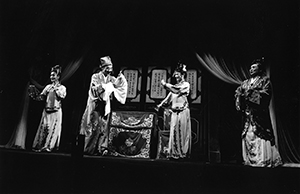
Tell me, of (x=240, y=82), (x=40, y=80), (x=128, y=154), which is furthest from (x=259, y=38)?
(x=40, y=80)

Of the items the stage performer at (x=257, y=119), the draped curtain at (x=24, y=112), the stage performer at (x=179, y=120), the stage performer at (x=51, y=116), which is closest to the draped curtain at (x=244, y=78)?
the stage performer at (x=257, y=119)

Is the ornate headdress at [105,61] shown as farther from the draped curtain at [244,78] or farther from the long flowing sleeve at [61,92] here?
the draped curtain at [244,78]

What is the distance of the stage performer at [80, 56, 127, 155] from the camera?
3611 millimetres

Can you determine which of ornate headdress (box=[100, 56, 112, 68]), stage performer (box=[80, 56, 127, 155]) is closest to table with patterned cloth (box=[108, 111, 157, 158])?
stage performer (box=[80, 56, 127, 155])

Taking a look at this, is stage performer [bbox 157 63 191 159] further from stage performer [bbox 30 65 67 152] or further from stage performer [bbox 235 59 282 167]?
stage performer [bbox 30 65 67 152]

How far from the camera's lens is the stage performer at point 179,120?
3625mm

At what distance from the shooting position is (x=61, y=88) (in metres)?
4.02

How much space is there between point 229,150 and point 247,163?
0.92ft

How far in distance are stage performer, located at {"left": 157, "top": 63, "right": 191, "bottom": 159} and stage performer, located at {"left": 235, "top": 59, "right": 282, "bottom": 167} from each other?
764 mm

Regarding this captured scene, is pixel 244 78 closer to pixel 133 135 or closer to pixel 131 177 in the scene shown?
pixel 133 135

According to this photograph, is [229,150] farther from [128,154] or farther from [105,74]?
[105,74]

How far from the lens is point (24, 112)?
3.88 meters

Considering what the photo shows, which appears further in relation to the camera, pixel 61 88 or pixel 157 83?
pixel 157 83

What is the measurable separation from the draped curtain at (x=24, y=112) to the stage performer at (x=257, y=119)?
2619 millimetres
